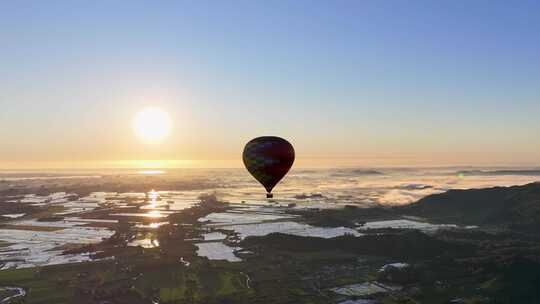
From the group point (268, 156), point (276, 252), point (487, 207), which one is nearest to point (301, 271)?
point (276, 252)

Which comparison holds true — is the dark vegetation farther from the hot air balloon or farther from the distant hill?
the hot air balloon

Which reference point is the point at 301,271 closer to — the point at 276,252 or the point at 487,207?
the point at 276,252

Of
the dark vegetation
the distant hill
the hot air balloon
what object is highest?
the hot air balloon

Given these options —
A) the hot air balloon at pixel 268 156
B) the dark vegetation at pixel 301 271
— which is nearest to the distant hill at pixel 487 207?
the dark vegetation at pixel 301 271

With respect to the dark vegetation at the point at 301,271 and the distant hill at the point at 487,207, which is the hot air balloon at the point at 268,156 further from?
the distant hill at the point at 487,207

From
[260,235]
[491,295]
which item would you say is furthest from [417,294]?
[260,235]

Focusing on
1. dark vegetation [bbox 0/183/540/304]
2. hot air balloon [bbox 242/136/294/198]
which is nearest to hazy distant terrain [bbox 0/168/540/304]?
dark vegetation [bbox 0/183/540/304]
